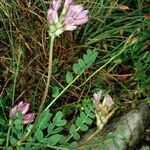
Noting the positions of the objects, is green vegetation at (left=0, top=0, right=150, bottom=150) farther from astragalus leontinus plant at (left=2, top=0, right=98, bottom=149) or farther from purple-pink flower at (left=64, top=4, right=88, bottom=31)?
purple-pink flower at (left=64, top=4, right=88, bottom=31)

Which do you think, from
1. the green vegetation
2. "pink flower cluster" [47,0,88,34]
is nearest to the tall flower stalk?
"pink flower cluster" [47,0,88,34]

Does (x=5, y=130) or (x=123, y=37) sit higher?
(x=123, y=37)

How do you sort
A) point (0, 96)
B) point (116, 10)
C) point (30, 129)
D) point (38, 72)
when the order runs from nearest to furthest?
point (30, 129) < point (0, 96) < point (38, 72) < point (116, 10)

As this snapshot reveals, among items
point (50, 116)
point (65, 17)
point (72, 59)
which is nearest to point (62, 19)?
point (65, 17)

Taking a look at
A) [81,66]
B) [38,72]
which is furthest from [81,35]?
[81,66]

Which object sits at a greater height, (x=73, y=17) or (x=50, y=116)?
(x=73, y=17)

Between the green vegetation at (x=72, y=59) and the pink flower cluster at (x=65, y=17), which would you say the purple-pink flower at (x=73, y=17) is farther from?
the green vegetation at (x=72, y=59)

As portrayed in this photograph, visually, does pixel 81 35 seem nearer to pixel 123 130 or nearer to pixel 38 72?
pixel 38 72

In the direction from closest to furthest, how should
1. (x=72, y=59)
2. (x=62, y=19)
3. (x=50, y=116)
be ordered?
(x=62, y=19) < (x=50, y=116) < (x=72, y=59)

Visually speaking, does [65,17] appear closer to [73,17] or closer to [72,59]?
[73,17]
